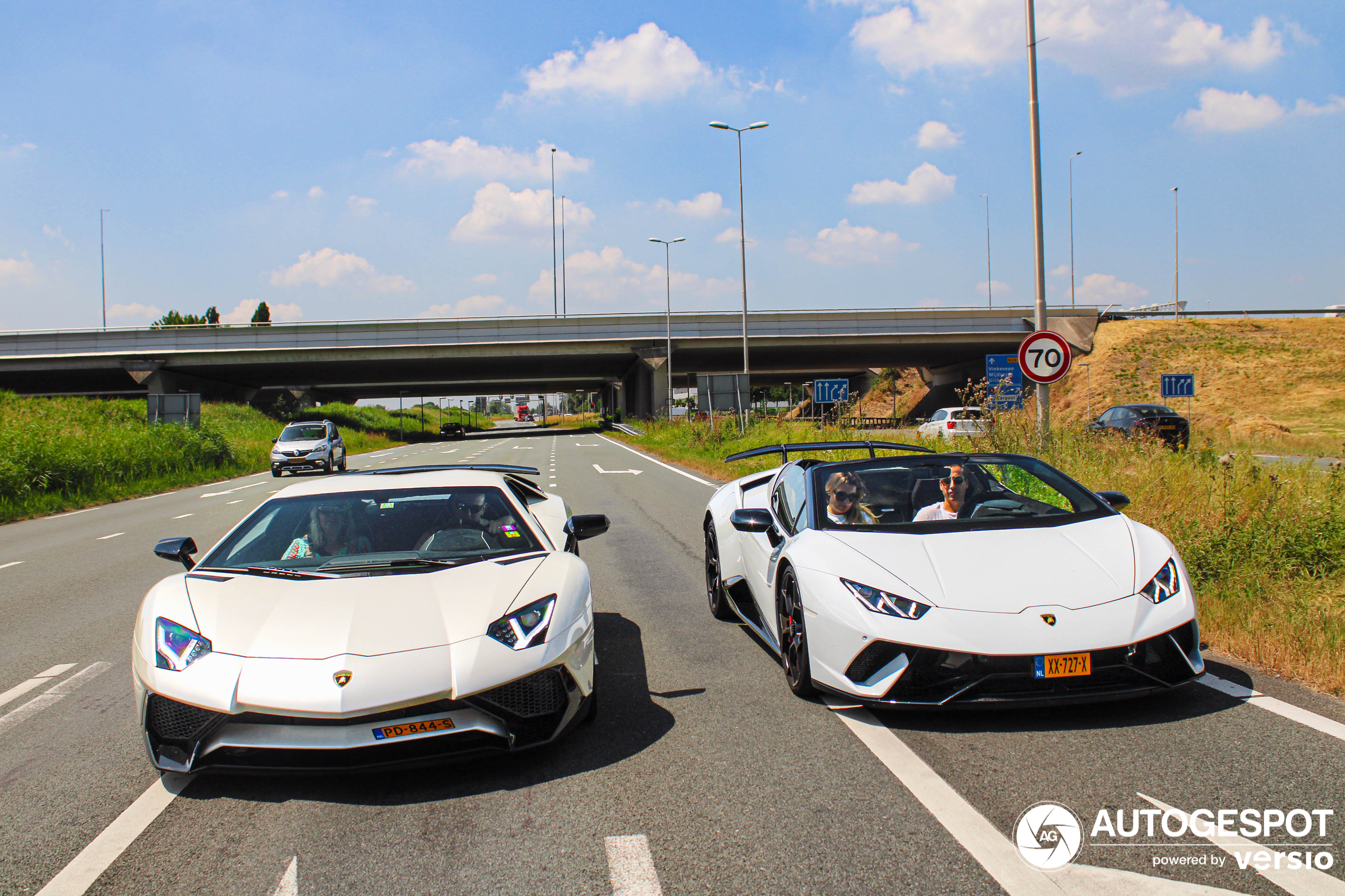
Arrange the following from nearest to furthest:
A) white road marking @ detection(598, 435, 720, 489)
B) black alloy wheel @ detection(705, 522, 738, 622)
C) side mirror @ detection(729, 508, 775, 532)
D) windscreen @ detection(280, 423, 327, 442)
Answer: side mirror @ detection(729, 508, 775, 532) → black alloy wheel @ detection(705, 522, 738, 622) → white road marking @ detection(598, 435, 720, 489) → windscreen @ detection(280, 423, 327, 442)

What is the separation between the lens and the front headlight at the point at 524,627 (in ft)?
12.0

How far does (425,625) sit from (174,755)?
1.02 metres

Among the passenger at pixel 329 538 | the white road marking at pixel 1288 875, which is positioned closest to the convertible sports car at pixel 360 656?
the passenger at pixel 329 538

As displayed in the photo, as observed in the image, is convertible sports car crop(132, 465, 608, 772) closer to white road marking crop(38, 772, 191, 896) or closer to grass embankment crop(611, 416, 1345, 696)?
white road marking crop(38, 772, 191, 896)

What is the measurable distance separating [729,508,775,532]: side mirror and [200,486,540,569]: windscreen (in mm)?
1262

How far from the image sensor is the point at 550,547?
476cm

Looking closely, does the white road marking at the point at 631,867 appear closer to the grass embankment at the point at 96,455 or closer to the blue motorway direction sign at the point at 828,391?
the grass embankment at the point at 96,455

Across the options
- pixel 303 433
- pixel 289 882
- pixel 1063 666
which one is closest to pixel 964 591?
pixel 1063 666

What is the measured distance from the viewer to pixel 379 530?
16.7 feet

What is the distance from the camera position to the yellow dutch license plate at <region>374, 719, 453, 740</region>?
10.8ft

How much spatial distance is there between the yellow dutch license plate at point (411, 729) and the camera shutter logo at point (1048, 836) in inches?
80.3

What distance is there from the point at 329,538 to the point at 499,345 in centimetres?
4952

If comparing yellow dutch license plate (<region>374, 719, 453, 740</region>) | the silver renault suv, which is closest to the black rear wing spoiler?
yellow dutch license plate (<region>374, 719, 453, 740</region>)

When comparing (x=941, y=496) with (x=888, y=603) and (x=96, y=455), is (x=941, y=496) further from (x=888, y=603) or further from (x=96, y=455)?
(x=96, y=455)
